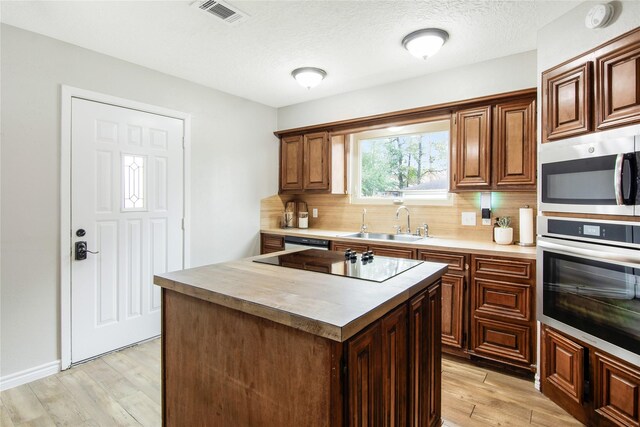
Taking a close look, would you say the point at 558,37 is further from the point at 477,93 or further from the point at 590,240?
the point at 590,240

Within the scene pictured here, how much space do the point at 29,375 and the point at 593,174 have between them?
4.02m

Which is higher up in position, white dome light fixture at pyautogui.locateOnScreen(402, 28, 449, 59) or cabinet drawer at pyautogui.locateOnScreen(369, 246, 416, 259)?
white dome light fixture at pyautogui.locateOnScreen(402, 28, 449, 59)

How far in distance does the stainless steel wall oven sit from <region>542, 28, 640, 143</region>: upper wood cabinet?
576 mm

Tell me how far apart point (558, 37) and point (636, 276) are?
1.59m

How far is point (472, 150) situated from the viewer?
3.00 m

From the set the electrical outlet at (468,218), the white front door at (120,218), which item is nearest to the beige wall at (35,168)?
the white front door at (120,218)

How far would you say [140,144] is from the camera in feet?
10.2

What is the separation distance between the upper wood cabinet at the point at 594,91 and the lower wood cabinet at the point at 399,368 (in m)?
1.36

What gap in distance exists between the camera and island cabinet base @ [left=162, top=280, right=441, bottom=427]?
42.8 inches

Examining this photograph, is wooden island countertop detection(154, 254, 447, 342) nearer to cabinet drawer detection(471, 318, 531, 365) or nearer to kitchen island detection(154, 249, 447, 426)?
kitchen island detection(154, 249, 447, 426)

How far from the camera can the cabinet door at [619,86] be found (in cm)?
175

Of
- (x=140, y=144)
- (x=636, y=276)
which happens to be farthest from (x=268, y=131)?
(x=636, y=276)

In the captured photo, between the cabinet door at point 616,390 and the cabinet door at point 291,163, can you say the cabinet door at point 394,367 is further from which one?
the cabinet door at point 291,163

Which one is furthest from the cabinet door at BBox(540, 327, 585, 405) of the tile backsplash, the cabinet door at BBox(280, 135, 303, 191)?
the cabinet door at BBox(280, 135, 303, 191)
